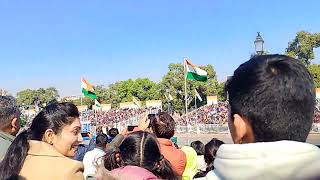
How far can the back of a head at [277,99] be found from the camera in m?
1.54

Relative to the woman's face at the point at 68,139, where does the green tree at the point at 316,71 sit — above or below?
above

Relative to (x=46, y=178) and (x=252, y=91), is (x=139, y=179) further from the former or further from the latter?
(x=252, y=91)

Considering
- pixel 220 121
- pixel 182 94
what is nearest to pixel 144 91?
pixel 182 94

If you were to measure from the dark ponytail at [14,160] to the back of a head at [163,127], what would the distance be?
1628 millimetres

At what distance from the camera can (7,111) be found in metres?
3.75

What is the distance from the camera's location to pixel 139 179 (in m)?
2.25

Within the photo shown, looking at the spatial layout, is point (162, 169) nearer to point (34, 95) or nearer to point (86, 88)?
point (86, 88)

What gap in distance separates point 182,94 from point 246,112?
237 feet

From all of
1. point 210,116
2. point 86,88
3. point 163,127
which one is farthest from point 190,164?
point 210,116

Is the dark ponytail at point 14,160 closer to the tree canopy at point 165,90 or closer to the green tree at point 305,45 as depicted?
the tree canopy at point 165,90

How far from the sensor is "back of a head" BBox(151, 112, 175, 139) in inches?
162

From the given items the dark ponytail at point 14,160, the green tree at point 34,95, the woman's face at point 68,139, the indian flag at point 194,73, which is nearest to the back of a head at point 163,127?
the woman's face at point 68,139

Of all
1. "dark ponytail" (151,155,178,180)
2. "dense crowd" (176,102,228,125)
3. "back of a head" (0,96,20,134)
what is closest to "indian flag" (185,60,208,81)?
"back of a head" (0,96,20,134)

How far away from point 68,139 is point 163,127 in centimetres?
128
